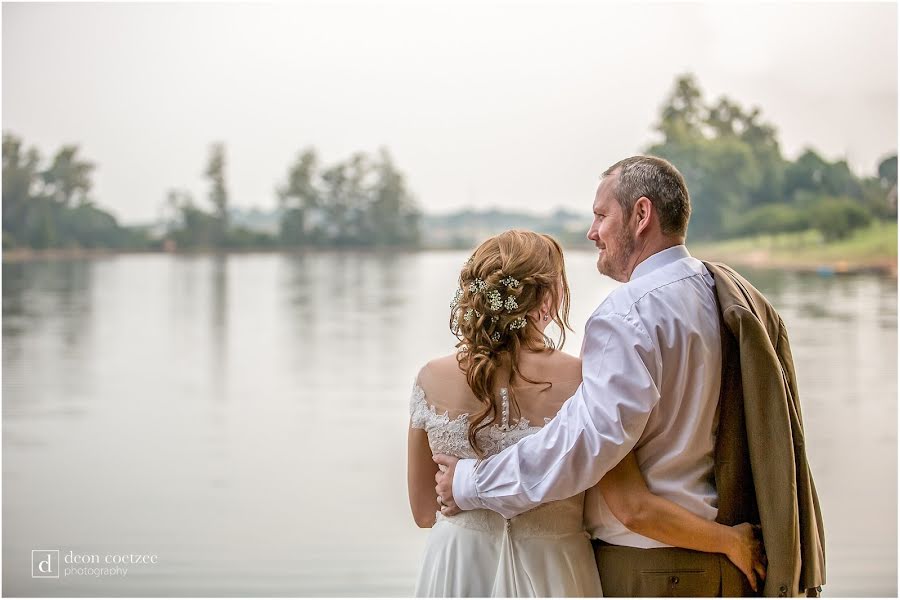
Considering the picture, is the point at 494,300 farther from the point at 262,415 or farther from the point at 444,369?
the point at 262,415

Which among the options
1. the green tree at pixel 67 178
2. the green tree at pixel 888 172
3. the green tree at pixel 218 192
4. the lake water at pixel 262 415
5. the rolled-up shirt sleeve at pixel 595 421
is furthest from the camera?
the green tree at pixel 218 192

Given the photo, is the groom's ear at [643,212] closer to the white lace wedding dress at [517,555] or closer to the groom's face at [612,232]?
the groom's face at [612,232]

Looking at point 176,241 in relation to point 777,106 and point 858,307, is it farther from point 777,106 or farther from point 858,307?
point 858,307

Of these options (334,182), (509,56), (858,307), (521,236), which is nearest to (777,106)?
(858,307)

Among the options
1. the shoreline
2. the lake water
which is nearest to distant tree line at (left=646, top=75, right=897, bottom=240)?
the shoreline

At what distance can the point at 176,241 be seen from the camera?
6789mm

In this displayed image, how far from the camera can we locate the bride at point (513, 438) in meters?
1.59

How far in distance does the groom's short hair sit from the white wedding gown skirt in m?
0.61
